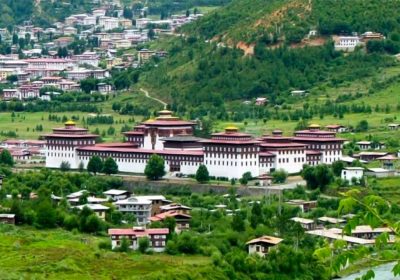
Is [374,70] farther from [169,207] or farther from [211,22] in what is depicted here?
[169,207]

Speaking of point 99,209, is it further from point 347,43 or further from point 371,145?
point 347,43

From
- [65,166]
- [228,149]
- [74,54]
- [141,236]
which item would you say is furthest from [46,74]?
[141,236]

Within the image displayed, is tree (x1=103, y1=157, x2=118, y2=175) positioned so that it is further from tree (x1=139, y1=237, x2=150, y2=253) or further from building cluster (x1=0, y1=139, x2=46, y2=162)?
tree (x1=139, y1=237, x2=150, y2=253)

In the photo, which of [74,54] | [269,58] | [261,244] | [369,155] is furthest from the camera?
[74,54]

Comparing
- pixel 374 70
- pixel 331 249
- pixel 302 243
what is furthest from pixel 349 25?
pixel 331 249

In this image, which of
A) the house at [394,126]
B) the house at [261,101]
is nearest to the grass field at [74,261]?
the house at [394,126]

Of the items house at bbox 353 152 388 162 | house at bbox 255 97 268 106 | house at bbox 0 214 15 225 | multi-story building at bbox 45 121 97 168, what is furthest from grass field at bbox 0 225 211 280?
house at bbox 255 97 268 106
